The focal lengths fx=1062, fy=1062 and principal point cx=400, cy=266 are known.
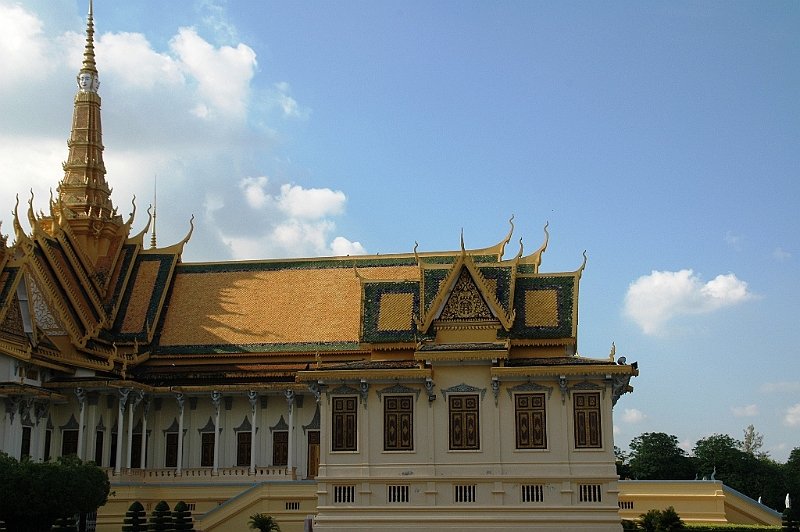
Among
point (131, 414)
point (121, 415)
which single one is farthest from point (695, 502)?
point (131, 414)

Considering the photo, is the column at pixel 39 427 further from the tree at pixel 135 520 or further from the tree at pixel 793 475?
the tree at pixel 793 475

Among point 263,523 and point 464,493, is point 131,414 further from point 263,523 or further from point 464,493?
point 464,493

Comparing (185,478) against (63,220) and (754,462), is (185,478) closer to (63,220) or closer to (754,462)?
(63,220)

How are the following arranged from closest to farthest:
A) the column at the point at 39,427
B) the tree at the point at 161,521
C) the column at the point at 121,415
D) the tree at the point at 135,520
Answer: the tree at the point at 161,521
the tree at the point at 135,520
the column at the point at 39,427
the column at the point at 121,415

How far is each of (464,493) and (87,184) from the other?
88.3ft

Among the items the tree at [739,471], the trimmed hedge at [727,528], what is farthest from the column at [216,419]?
the tree at [739,471]

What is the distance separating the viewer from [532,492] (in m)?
26.1

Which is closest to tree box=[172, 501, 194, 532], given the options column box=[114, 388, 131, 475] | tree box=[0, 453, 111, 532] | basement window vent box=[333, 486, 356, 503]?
tree box=[0, 453, 111, 532]

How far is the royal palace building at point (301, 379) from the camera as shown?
86.3ft

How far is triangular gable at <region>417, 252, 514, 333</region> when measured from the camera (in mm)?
29016

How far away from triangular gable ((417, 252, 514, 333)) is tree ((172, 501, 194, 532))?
8.08m

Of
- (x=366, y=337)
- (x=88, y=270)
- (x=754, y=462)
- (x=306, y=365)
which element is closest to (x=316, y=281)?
(x=306, y=365)

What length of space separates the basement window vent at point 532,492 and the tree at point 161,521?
954cm

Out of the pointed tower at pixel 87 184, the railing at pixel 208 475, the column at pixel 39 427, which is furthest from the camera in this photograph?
the pointed tower at pixel 87 184
